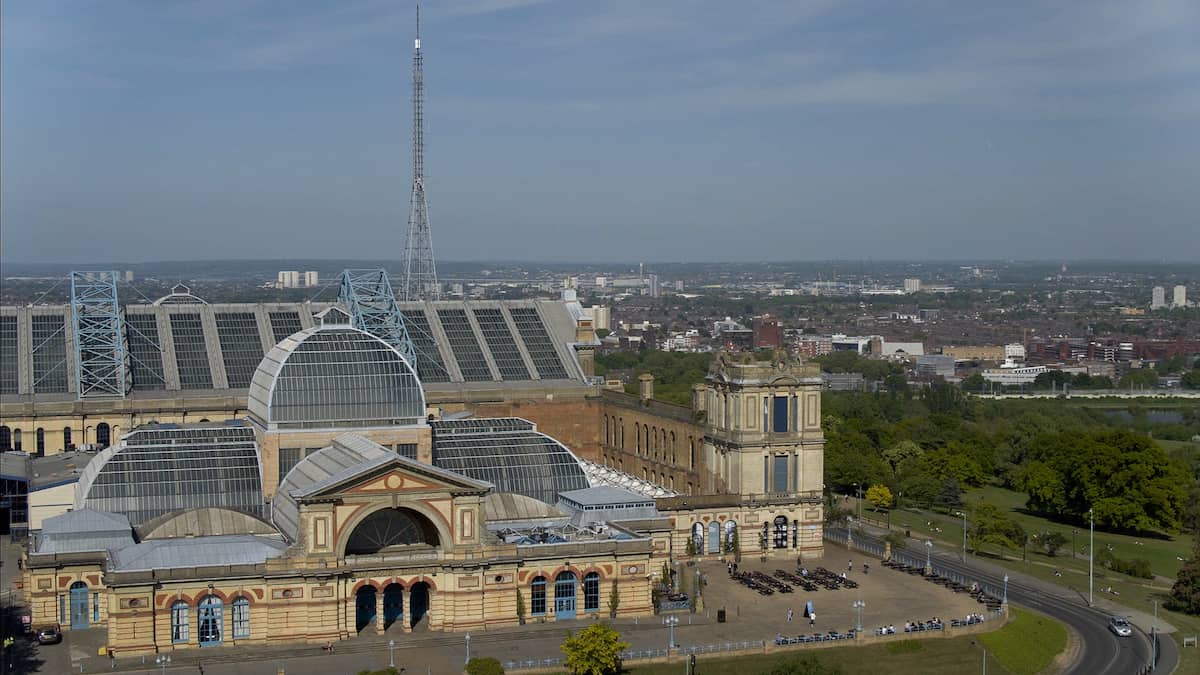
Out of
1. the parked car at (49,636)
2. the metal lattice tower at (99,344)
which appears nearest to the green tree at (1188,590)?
the parked car at (49,636)

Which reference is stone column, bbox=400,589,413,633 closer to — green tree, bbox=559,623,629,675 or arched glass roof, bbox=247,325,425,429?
green tree, bbox=559,623,629,675

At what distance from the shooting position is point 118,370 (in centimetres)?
13125

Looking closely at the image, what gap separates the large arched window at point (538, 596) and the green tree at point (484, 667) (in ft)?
41.6

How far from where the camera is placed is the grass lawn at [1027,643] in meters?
91.1

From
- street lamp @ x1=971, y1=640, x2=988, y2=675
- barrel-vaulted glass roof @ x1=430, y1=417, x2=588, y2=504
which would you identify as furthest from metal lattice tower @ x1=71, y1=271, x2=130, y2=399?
street lamp @ x1=971, y1=640, x2=988, y2=675

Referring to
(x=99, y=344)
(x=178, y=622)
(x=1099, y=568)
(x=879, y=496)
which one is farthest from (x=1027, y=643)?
(x=99, y=344)

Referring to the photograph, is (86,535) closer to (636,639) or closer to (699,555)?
(636,639)

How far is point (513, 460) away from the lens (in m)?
109

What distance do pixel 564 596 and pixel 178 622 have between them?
896 inches

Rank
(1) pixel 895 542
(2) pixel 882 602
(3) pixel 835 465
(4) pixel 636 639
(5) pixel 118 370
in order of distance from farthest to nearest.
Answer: (3) pixel 835 465, (5) pixel 118 370, (1) pixel 895 542, (2) pixel 882 602, (4) pixel 636 639

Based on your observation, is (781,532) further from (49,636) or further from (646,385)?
(49,636)

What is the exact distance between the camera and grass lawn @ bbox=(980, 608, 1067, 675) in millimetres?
91125

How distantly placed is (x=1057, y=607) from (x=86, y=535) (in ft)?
206

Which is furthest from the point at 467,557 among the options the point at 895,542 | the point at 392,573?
the point at 895,542
